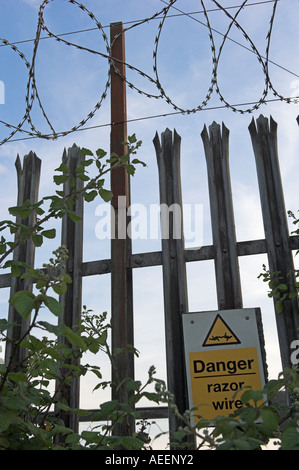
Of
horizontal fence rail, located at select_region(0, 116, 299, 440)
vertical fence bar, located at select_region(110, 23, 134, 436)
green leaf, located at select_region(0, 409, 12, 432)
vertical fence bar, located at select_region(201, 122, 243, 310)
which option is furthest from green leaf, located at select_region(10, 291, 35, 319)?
vertical fence bar, located at select_region(201, 122, 243, 310)

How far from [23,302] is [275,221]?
3.63 m

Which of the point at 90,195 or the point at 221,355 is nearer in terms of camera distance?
the point at 90,195

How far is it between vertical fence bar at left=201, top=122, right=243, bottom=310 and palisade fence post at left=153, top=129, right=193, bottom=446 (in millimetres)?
318

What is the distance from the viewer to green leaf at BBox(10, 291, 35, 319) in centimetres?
146

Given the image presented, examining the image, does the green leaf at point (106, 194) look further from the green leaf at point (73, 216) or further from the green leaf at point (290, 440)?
the green leaf at point (290, 440)

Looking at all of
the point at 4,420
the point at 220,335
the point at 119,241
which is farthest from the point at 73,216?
the point at 220,335

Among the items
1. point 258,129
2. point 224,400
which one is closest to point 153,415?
point 224,400

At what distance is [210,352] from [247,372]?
0.31 meters

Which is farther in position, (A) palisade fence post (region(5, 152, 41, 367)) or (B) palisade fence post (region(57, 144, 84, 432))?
(A) palisade fence post (region(5, 152, 41, 367))

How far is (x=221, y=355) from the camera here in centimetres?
375

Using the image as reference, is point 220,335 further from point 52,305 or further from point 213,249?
point 52,305

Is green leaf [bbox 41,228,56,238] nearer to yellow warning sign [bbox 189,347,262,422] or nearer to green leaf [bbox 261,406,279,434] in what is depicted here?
green leaf [bbox 261,406,279,434]

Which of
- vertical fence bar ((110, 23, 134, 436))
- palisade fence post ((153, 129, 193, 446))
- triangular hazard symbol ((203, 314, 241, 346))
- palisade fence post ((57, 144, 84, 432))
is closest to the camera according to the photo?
vertical fence bar ((110, 23, 134, 436))

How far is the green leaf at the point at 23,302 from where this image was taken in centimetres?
146
